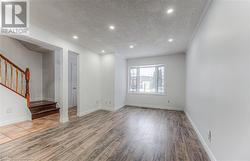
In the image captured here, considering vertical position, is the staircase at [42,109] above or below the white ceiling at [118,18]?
below

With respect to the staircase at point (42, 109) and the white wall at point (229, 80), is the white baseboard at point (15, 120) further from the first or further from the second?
the white wall at point (229, 80)

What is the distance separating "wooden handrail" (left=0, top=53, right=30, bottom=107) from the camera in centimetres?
333

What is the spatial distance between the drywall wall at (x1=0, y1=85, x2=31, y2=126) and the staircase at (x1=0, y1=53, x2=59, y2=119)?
116 millimetres

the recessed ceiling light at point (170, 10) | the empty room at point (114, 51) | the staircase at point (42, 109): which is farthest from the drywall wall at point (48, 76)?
the recessed ceiling light at point (170, 10)

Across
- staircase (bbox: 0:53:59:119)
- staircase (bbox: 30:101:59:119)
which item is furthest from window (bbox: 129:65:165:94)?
staircase (bbox: 0:53:59:119)

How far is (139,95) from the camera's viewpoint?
5.72m

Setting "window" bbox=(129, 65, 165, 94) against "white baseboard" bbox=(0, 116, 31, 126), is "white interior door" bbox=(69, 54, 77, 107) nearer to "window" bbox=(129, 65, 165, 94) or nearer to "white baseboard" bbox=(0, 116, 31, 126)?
"white baseboard" bbox=(0, 116, 31, 126)

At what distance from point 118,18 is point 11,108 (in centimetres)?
391

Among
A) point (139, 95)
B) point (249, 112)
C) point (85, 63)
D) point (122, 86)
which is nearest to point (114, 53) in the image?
point (85, 63)

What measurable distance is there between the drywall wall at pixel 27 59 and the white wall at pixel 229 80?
5.53 metres

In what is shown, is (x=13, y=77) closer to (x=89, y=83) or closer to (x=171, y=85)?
(x=89, y=83)

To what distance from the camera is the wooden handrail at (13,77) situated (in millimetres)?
3330

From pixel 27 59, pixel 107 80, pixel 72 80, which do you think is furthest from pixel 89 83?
pixel 27 59

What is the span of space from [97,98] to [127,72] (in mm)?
2211
